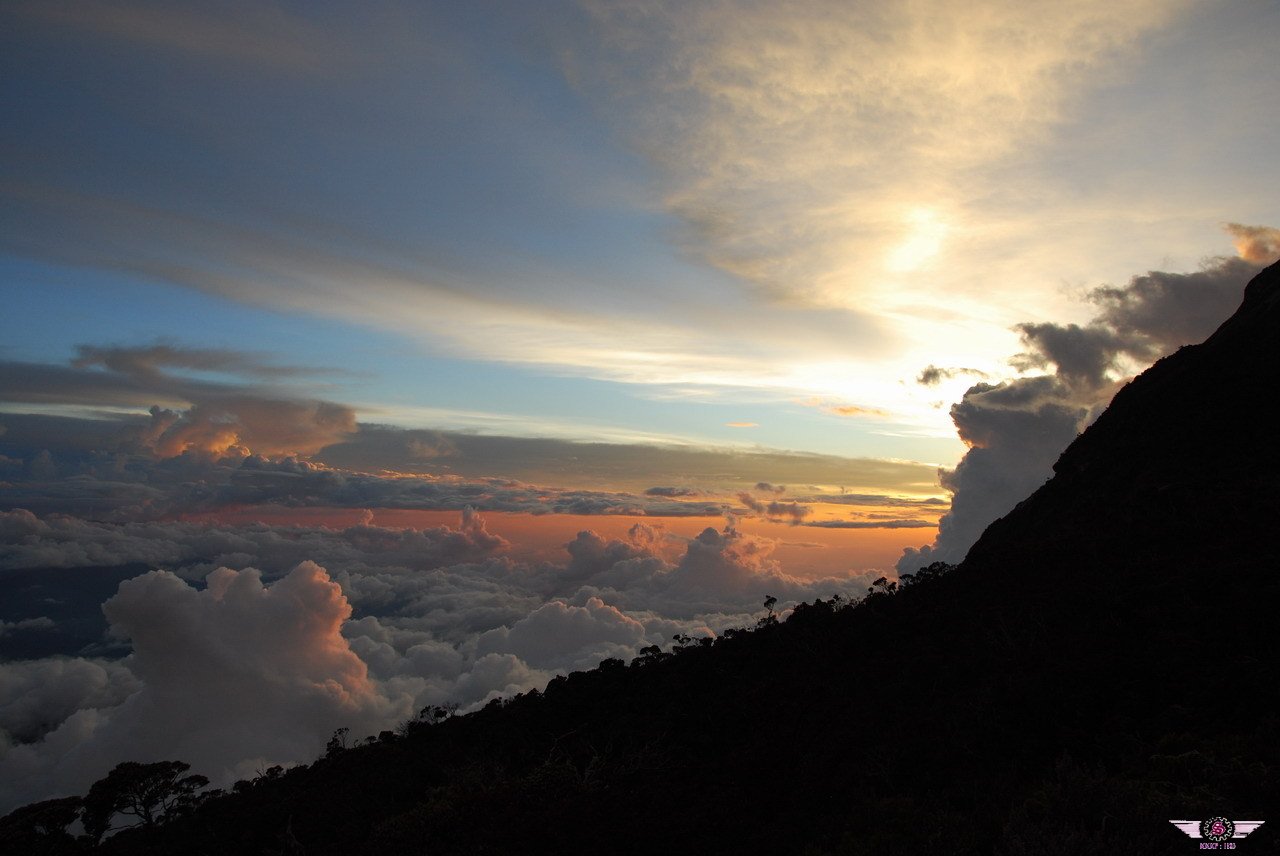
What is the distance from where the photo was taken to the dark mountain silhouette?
11.3 metres

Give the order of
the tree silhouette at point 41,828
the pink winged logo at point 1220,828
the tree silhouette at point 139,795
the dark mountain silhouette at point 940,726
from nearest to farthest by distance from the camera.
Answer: the pink winged logo at point 1220,828, the dark mountain silhouette at point 940,726, the tree silhouette at point 41,828, the tree silhouette at point 139,795

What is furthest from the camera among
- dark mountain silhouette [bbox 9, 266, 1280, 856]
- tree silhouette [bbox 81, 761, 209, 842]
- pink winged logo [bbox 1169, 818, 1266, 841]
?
tree silhouette [bbox 81, 761, 209, 842]

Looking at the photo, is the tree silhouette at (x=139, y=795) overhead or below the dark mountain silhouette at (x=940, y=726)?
below

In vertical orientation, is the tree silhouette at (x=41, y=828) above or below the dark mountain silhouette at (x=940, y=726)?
below

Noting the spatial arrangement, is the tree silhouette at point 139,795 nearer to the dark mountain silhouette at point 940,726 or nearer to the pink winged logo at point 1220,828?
the dark mountain silhouette at point 940,726

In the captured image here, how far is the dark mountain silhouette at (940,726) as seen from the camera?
37.1ft

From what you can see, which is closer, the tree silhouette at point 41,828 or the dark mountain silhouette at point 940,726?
the dark mountain silhouette at point 940,726

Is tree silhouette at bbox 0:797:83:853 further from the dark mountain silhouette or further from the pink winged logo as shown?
the pink winged logo

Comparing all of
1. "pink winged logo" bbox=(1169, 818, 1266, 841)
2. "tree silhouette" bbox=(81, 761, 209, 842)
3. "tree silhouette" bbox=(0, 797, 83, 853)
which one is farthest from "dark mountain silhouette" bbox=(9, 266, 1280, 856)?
"tree silhouette" bbox=(81, 761, 209, 842)

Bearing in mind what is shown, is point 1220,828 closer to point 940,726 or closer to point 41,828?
point 940,726

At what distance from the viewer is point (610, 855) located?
42.7ft

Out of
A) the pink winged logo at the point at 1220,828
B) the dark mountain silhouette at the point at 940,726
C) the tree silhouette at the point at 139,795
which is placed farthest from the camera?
the tree silhouette at the point at 139,795

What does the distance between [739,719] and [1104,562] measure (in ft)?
51.5

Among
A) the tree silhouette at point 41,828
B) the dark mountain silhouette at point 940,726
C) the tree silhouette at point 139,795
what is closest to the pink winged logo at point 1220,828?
the dark mountain silhouette at point 940,726
